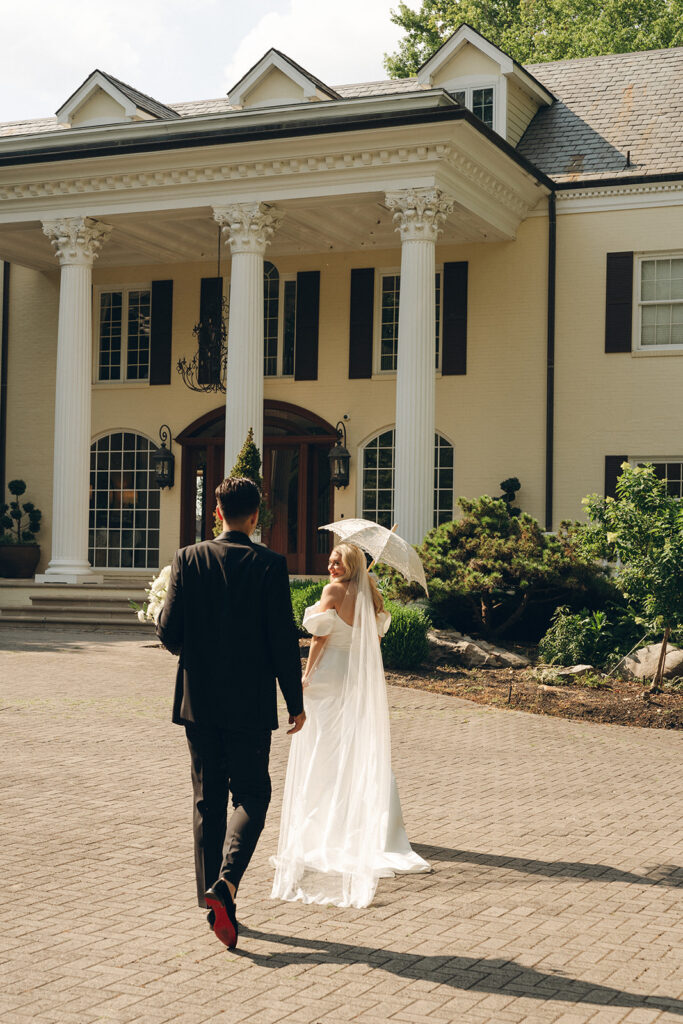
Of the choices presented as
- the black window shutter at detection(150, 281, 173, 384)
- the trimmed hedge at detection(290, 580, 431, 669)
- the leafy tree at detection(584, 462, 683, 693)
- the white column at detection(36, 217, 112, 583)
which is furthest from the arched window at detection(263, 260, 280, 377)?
the leafy tree at detection(584, 462, 683, 693)

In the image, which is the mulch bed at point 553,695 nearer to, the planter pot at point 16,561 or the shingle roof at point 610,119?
the shingle roof at point 610,119

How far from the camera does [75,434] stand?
845 inches

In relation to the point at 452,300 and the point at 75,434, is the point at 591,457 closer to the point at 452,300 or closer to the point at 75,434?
the point at 452,300

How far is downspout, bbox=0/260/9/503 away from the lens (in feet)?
84.4

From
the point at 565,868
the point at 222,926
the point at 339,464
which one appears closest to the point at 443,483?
the point at 339,464

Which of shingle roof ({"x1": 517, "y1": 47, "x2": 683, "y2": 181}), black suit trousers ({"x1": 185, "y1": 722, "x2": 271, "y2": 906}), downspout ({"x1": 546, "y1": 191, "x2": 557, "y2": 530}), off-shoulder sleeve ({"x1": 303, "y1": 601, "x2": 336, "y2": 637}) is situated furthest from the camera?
shingle roof ({"x1": 517, "y1": 47, "x2": 683, "y2": 181})

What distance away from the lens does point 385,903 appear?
5.90 meters

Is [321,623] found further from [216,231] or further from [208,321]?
[208,321]

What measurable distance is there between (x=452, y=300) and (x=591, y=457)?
3.91m

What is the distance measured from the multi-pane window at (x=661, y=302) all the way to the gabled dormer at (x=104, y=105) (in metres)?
9.35

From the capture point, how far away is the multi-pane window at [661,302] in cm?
2150

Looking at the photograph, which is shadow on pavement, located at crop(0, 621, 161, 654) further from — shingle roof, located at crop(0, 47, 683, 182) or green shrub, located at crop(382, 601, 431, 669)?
shingle roof, located at crop(0, 47, 683, 182)

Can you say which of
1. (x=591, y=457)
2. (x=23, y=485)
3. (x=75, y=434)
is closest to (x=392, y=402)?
(x=591, y=457)

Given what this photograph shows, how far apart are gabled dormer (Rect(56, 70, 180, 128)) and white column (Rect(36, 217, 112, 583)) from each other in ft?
10.2
